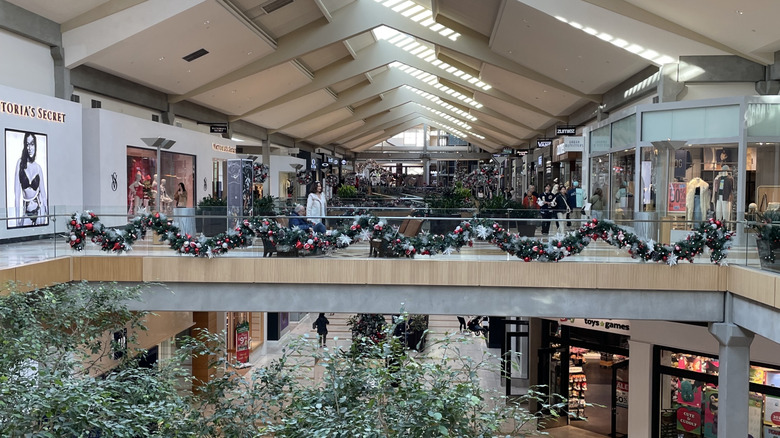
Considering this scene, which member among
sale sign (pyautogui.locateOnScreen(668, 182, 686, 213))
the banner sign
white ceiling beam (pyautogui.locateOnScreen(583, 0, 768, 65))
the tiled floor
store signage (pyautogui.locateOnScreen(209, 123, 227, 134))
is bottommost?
the tiled floor

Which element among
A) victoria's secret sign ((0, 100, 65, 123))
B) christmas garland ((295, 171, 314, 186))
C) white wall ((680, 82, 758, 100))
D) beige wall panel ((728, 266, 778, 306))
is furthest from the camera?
christmas garland ((295, 171, 314, 186))

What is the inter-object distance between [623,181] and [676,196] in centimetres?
294

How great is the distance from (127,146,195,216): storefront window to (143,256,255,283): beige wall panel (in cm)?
662

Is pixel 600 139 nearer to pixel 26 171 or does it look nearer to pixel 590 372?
pixel 590 372

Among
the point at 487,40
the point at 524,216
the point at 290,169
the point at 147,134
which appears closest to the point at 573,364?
the point at 524,216

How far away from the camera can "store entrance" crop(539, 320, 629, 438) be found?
15078mm

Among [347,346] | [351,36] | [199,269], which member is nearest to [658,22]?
[347,346]

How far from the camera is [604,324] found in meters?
15.4

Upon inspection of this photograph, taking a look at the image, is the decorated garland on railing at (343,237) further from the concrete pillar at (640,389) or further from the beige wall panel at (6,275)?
the concrete pillar at (640,389)

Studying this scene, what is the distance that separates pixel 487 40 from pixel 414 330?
9.97 meters

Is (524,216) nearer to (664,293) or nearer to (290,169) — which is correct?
(664,293)

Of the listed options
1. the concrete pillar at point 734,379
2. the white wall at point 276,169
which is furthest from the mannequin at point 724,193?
the white wall at point 276,169

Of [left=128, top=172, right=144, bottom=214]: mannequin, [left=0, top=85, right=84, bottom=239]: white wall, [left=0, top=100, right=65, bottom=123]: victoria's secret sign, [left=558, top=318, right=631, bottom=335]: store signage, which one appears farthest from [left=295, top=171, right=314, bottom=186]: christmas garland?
[left=558, top=318, right=631, bottom=335]: store signage

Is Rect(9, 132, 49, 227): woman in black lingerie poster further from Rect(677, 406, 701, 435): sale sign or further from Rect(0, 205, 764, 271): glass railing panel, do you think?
Rect(677, 406, 701, 435): sale sign
